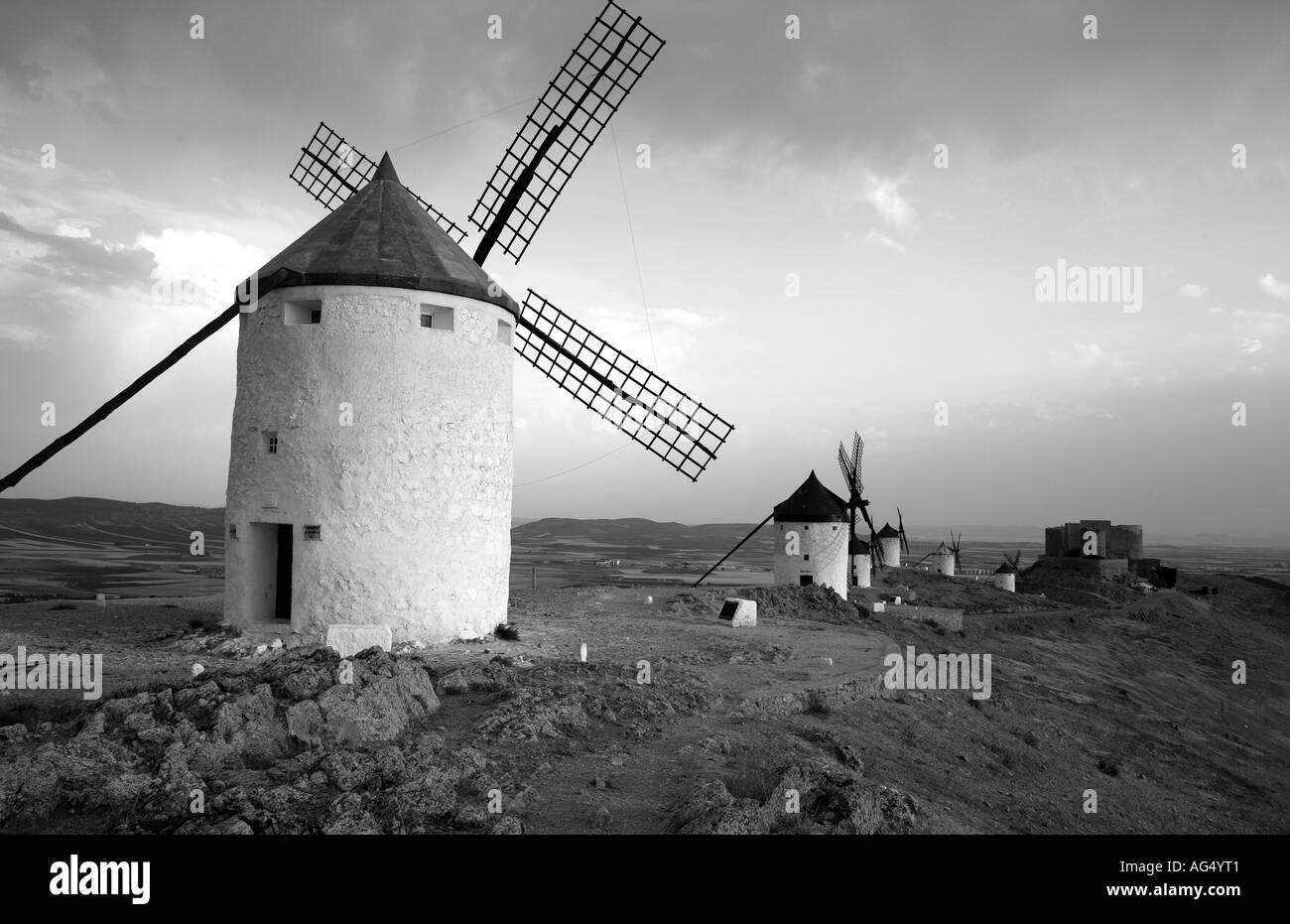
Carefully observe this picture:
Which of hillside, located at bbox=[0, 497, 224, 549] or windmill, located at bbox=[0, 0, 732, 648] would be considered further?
hillside, located at bbox=[0, 497, 224, 549]

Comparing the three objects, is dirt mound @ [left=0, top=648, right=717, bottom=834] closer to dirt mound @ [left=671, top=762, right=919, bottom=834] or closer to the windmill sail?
dirt mound @ [left=671, top=762, right=919, bottom=834]

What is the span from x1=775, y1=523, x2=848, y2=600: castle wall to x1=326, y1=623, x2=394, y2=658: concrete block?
18.8m

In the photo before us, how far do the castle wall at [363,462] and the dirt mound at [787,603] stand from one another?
8.75 meters

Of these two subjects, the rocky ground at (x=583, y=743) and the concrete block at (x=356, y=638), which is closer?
the rocky ground at (x=583, y=743)

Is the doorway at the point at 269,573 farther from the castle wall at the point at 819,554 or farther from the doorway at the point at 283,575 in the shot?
the castle wall at the point at 819,554

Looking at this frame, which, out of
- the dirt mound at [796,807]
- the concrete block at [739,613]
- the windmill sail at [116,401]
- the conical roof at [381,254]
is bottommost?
the concrete block at [739,613]

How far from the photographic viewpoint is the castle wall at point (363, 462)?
12.6m

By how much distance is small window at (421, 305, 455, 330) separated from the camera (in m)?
13.4

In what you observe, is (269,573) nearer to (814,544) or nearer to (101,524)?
(814,544)

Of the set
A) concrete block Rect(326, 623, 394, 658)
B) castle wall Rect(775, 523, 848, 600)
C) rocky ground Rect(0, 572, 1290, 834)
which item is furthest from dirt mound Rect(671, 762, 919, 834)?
castle wall Rect(775, 523, 848, 600)

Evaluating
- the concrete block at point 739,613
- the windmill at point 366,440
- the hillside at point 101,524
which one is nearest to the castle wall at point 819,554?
the concrete block at point 739,613

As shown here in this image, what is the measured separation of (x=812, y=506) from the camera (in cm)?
2880

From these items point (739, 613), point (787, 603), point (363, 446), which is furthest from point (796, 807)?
point (787, 603)
